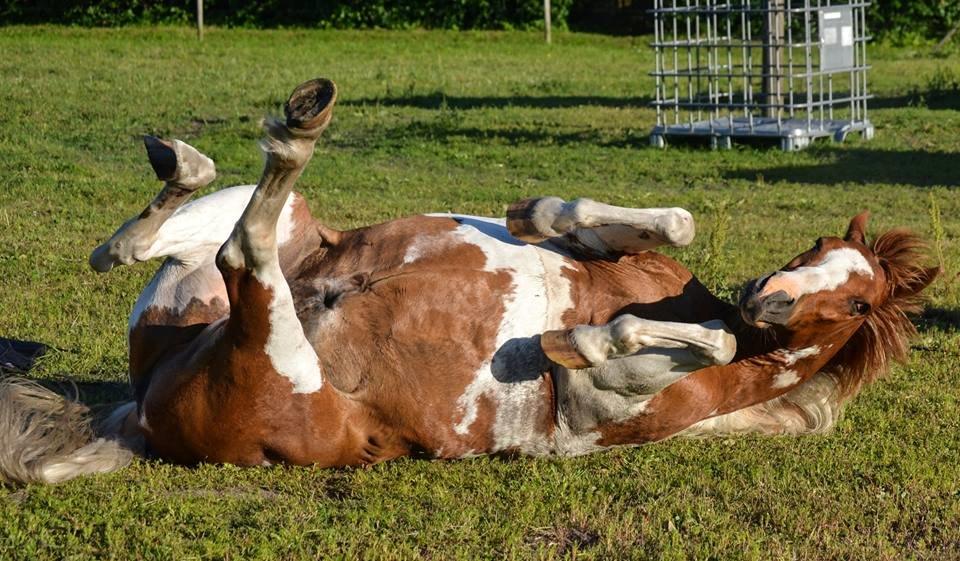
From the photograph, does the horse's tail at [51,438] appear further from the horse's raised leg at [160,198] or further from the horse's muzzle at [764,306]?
the horse's muzzle at [764,306]

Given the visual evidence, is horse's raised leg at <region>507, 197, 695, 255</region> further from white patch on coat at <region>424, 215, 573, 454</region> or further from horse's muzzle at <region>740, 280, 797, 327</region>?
horse's muzzle at <region>740, 280, 797, 327</region>

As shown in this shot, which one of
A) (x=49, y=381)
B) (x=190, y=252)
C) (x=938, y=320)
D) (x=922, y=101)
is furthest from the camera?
(x=922, y=101)

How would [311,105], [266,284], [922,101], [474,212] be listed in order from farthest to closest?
[922,101] < [474,212] < [266,284] < [311,105]

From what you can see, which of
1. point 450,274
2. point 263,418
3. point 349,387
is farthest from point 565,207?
point 263,418

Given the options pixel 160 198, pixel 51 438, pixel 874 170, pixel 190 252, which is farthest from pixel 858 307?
pixel 874 170

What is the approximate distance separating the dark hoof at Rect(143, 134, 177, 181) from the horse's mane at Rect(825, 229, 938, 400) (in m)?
2.36

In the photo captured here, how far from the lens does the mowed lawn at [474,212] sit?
12.8ft

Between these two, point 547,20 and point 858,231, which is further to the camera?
point 547,20

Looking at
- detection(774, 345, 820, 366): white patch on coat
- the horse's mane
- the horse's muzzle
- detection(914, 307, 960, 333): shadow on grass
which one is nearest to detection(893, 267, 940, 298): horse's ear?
the horse's mane

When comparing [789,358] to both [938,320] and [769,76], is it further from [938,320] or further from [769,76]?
[769,76]

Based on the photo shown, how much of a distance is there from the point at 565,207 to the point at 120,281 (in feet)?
12.2

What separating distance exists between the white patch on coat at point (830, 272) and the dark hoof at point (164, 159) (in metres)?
1.99

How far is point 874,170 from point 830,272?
8.93 m

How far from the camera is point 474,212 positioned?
9.84m
